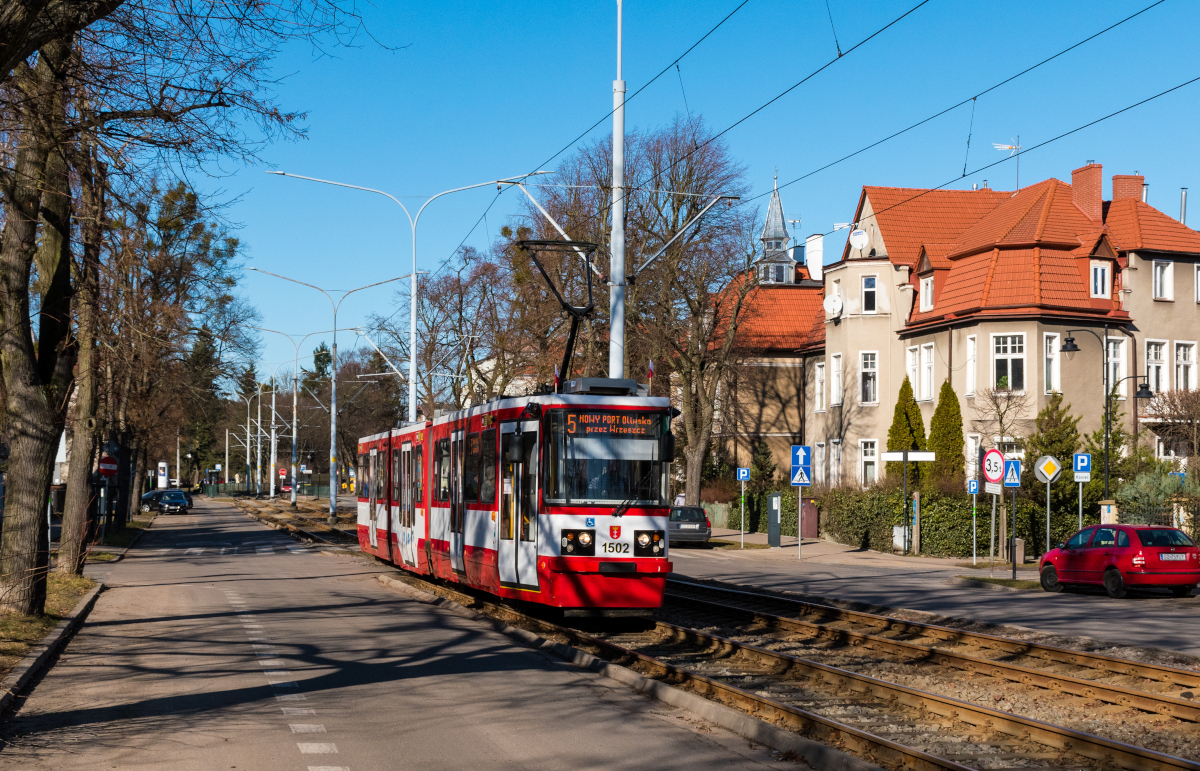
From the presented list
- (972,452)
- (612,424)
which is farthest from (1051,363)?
(612,424)

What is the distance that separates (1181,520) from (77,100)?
3002 cm

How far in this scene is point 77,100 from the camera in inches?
469

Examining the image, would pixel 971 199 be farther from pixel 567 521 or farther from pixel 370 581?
pixel 567 521

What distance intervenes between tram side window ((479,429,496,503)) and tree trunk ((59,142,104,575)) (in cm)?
654

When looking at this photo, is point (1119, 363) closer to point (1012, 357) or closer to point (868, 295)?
point (1012, 357)

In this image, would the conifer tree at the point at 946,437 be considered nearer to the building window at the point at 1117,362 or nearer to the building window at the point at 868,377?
the building window at the point at 1117,362

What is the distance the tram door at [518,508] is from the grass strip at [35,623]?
5841 millimetres

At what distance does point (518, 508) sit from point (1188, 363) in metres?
37.0

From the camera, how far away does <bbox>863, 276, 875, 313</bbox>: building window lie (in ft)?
167

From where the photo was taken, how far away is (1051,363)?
43.2 metres

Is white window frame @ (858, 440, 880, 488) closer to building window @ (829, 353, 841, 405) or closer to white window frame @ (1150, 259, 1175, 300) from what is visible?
building window @ (829, 353, 841, 405)

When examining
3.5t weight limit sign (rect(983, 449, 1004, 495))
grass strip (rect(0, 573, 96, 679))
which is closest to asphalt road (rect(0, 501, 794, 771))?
grass strip (rect(0, 573, 96, 679))

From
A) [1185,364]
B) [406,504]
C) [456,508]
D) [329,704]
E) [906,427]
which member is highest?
[1185,364]

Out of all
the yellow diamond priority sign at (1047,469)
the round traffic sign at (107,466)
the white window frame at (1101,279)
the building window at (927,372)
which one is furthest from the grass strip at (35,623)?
the white window frame at (1101,279)
